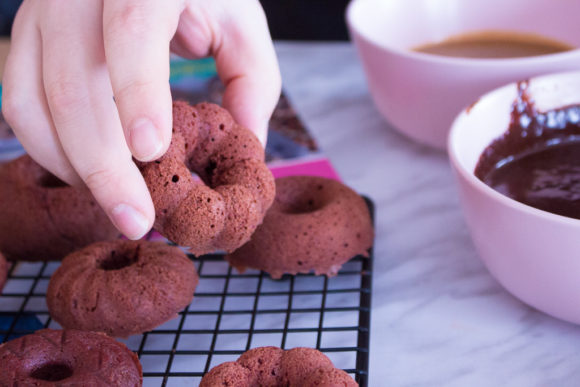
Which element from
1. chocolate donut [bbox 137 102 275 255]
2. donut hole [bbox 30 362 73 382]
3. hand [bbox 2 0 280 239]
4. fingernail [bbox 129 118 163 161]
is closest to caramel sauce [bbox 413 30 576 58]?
chocolate donut [bbox 137 102 275 255]

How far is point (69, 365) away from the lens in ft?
2.79

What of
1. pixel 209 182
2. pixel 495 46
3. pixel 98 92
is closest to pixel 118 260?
pixel 209 182

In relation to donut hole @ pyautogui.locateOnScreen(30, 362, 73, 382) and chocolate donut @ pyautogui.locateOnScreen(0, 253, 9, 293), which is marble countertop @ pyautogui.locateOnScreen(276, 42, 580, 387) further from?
chocolate donut @ pyautogui.locateOnScreen(0, 253, 9, 293)

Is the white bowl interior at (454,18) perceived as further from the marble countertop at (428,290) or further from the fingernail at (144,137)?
the fingernail at (144,137)

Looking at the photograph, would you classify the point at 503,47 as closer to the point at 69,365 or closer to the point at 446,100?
the point at 446,100

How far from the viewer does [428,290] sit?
1047 mm

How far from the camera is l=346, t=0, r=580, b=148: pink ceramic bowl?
3.85 ft

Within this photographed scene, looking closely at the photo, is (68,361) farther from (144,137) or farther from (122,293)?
(144,137)

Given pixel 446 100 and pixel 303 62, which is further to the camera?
pixel 303 62

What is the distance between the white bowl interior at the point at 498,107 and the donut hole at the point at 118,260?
1.74ft

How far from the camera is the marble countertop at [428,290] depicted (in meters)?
0.90

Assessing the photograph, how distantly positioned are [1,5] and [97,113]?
1319 mm

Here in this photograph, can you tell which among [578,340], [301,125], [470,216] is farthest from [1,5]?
[578,340]

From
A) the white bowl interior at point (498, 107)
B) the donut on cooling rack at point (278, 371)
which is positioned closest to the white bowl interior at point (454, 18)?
→ the white bowl interior at point (498, 107)
